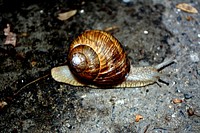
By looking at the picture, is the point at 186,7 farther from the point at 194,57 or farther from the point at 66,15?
the point at 66,15

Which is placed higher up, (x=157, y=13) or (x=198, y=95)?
(x=157, y=13)

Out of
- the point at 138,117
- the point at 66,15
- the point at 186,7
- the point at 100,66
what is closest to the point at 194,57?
the point at 186,7

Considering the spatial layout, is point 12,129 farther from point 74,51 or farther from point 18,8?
point 18,8

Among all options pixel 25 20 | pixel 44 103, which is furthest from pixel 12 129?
pixel 25 20

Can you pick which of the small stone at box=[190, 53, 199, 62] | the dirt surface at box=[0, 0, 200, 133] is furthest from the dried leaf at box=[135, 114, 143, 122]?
the small stone at box=[190, 53, 199, 62]

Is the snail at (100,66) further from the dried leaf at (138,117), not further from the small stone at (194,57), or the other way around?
the small stone at (194,57)

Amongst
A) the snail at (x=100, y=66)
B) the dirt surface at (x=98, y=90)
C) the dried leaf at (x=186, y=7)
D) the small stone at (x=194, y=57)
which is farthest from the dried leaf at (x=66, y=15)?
the small stone at (x=194, y=57)

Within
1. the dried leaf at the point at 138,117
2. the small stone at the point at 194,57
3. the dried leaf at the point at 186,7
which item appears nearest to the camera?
the dried leaf at the point at 138,117
